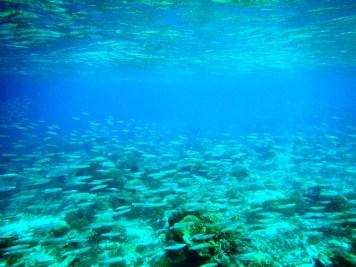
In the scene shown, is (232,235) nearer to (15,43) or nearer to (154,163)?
(154,163)

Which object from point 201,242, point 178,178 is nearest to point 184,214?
point 201,242

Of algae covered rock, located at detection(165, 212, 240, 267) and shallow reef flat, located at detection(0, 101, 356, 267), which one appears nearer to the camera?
algae covered rock, located at detection(165, 212, 240, 267)

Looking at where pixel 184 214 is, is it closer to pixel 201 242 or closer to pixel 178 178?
pixel 201 242

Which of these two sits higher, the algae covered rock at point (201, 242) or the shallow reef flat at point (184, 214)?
the algae covered rock at point (201, 242)

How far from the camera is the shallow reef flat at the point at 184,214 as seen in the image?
842 centimetres

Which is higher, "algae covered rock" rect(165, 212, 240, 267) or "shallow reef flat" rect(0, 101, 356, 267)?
"algae covered rock" rect(165, 212, 240, 267)

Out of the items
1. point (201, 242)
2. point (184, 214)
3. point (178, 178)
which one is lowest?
point (178, 178)

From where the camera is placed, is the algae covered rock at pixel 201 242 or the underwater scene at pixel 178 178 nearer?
the algae covered rock at pixel 201 242

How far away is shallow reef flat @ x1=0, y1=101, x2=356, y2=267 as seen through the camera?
8422 mm

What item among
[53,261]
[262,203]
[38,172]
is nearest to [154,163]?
[38,172]

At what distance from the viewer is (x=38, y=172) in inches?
786

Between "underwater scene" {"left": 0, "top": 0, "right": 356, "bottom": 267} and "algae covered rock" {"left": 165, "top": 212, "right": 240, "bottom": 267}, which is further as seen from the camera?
"underwater scene" {"left": 0, "top": 0, "right": 356, "bottom": 267}

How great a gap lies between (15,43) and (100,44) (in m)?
6.48

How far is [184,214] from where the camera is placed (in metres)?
9.19
